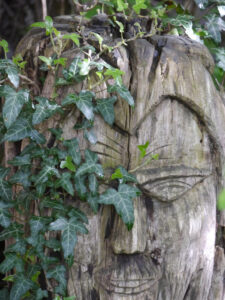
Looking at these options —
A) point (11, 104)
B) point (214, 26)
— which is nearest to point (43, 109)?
point (11, 104)

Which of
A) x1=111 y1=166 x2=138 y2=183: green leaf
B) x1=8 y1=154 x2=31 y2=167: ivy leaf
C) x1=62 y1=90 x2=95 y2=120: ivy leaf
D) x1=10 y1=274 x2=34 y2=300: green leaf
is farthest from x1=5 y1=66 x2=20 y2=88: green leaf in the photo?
x1=10 y1=274 x2=34 y2=300: green leaf

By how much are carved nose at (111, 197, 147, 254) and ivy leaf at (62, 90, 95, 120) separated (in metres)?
0.59

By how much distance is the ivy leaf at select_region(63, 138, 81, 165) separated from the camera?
6.19ft

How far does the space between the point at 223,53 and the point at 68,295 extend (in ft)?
6.86

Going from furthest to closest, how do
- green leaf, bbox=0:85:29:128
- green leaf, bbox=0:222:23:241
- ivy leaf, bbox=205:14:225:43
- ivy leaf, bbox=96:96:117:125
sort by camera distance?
ivy leaf, bbox=205:14:225:43, green leaf, bbox=0:222:23:241, ivy leaf, bbox=96:96:117:125, green leaf, bbox=0:85:29:128

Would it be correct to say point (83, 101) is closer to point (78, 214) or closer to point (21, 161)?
point (21, 161)

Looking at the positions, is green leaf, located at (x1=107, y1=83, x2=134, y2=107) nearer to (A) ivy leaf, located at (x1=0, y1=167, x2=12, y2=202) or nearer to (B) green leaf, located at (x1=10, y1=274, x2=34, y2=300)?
(A) ivy leaf, located at (x1=0, y1=167, x2=12, y2=202)

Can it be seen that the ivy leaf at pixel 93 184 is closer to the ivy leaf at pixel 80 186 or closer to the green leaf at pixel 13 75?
the ivy leaf at pixel 80 186

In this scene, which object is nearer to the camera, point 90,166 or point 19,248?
point 90,166

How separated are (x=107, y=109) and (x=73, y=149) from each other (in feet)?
0.99

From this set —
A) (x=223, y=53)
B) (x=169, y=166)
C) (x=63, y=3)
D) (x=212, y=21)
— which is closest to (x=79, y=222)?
(x=169, y=166)

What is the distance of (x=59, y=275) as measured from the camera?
1.94 metres

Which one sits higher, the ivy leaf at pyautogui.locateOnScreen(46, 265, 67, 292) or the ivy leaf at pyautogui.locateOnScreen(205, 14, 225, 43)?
the ivy leaf at pyautogui.locateOnScreen(205, 14, 225, 43)

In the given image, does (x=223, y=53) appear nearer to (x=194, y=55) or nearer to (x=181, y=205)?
(x=194, y=55)
